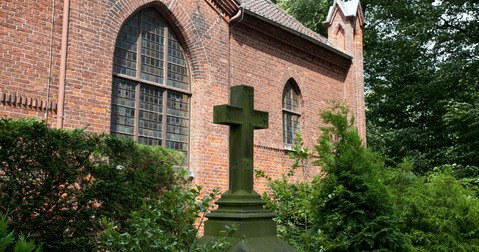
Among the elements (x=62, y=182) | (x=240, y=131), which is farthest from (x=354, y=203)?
(x=62, y=182)

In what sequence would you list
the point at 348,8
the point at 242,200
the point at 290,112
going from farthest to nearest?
the point at 348,8 < the point at 290,112 < the point at 242,200

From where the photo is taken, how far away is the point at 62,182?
6324mm

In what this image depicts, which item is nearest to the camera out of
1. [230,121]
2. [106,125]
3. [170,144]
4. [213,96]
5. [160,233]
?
[160,233]

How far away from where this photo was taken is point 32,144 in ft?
19.9

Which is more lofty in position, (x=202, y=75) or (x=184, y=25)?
(x=184, y=25)

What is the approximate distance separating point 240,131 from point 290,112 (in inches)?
366

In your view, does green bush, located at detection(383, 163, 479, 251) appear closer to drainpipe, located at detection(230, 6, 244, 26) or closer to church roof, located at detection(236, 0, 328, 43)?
drainpipe, located at detection(230, 6, 244, 26)

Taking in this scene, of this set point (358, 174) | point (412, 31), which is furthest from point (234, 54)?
point (412, 31)

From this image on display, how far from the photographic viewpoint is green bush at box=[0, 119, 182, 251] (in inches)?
231

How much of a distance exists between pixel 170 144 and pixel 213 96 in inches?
65.0

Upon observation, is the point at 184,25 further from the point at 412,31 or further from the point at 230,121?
the point at 412,31

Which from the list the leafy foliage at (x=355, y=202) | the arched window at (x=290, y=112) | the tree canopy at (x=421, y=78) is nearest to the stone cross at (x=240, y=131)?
the leafy foliage at (x=355, y=202)

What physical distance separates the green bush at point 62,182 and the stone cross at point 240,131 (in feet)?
3.32

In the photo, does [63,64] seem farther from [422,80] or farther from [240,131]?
[422,80]
